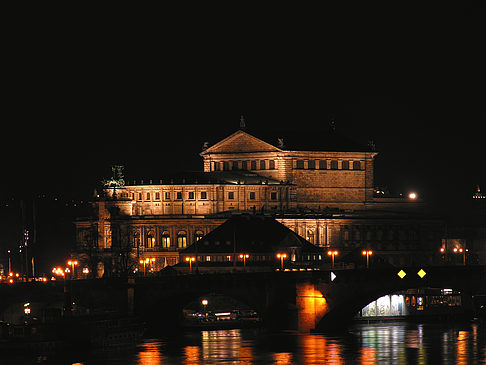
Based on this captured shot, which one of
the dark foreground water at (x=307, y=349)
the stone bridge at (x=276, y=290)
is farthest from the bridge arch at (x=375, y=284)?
the dark foreground water at (x=307, y=349)

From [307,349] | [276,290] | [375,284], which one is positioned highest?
[375,284]

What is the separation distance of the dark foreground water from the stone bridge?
242cm

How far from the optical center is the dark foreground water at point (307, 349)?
492 ft

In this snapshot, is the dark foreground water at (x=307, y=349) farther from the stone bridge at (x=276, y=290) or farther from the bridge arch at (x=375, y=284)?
the stone bridge at (x=276, y=290)

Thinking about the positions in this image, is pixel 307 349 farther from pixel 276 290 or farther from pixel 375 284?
pixel 276 290

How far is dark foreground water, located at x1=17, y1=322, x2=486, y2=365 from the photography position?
150 meters

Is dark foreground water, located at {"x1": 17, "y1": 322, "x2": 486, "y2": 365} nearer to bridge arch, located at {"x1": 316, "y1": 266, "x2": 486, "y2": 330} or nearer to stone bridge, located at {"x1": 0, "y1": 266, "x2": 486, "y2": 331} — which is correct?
bridge arch, located at {"x1": 316, "y1": 266, "x2": 486, "y2": 330}

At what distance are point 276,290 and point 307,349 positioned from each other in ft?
57.5

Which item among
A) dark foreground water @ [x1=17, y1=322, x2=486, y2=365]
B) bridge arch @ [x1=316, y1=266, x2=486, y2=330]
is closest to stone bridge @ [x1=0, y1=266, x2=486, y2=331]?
bridge arch @ [x1=316, y1=266, x2=486, y2=330]

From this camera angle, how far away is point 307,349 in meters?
156

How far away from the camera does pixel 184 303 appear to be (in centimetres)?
18000

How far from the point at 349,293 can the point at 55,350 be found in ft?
87.6

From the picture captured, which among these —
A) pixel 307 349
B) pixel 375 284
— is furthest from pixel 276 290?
pixel 307 349

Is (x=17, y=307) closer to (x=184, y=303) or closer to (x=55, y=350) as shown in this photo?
(x=184, y=303)
